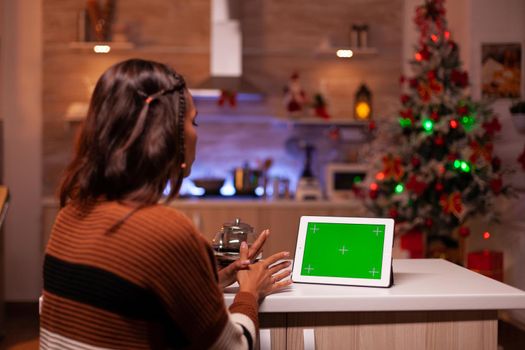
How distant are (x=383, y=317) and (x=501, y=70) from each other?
3695 millimetres

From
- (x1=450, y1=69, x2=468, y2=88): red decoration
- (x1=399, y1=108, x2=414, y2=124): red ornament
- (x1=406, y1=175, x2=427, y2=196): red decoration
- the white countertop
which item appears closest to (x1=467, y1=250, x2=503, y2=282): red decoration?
(x1=406, y1=175, x2=427, y2=196): red decoration

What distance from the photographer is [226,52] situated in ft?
19.2

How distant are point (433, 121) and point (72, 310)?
367cm

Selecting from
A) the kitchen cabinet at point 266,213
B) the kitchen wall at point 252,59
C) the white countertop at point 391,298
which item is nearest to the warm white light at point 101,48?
the kitchen wall at point 252,59

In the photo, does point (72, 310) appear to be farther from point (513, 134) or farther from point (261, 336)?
point (513, 134)

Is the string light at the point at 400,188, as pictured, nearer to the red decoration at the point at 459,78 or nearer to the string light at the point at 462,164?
the string light at the point at 462,164

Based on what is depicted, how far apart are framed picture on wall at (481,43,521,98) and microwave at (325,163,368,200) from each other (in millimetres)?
1206

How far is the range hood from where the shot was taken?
5.80 metres

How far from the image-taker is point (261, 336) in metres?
1.83

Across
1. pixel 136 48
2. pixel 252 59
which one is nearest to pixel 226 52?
pixel 252 59

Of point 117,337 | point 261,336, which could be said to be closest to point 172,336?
point 117,337

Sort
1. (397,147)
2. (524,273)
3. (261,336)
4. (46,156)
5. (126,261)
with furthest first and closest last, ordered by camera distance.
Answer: (46,156), (397,147), (524,273), (261,336), (126,261)

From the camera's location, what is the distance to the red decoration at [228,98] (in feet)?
19.0

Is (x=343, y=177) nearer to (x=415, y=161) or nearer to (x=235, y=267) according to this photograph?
(x=415, y=161)
